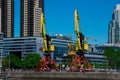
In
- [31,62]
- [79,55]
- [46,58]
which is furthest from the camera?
[31,62]

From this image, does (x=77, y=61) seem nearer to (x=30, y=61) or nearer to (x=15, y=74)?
(x=15, y=74)

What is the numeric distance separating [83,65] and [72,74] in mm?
17466

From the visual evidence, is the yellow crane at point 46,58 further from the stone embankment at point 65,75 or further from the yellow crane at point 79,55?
the stone embankment at point 65,75

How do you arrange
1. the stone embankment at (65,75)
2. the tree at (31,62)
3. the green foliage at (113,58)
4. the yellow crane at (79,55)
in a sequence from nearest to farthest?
the stone embankment at (65,75) < the yellow crane at (79,55) < the green foliage at (113,58) < the tree at (31,62)

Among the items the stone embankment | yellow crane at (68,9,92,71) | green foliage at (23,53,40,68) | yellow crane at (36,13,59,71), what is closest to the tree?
green foliage at (23,53,40,68)

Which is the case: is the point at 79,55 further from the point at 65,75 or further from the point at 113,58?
the point at 113,58

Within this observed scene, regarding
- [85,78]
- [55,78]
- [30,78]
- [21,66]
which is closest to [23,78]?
[30,78]

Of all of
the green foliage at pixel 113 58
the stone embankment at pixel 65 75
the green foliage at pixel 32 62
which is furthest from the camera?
the green foliage at pixel 32 62

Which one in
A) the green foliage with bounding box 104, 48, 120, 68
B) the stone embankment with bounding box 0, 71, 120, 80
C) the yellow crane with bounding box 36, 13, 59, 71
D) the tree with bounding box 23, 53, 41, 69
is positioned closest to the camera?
the stone embankment with bounding box 0, 71, 120, 80

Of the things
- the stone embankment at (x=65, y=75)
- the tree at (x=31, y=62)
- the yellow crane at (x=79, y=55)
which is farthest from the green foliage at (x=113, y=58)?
the stone embankment at (x=65, y=75)

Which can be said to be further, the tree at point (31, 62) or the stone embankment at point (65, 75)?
the tree at point (31, 62)

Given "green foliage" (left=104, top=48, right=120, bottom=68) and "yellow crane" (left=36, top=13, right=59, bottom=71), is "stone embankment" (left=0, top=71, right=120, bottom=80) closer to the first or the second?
"yellow crane" (left=36, top=13, right=59, bottom=71)

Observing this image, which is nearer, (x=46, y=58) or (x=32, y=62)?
(x=46, y=58)

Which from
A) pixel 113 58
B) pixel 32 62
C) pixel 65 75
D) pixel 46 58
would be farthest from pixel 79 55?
pixel 32 62
